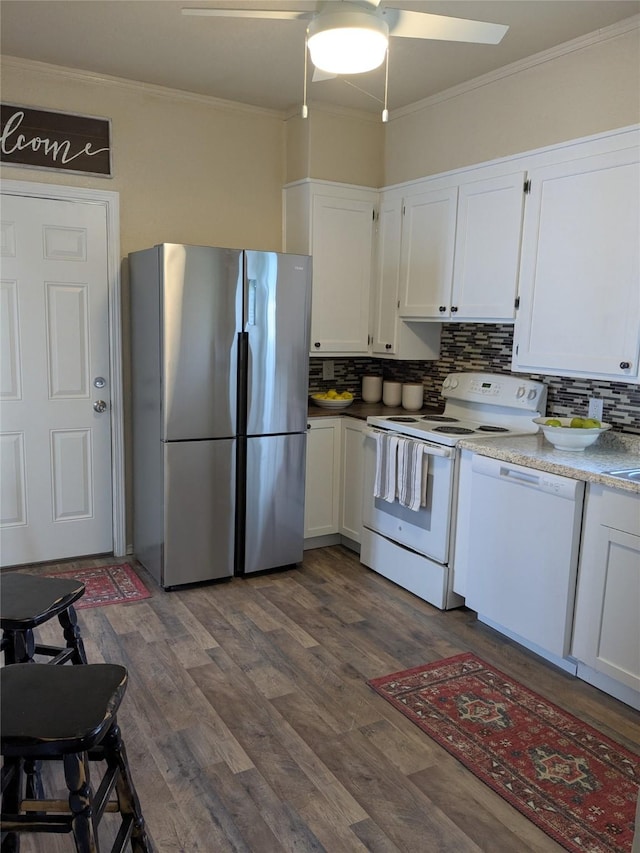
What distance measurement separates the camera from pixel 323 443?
402 cm

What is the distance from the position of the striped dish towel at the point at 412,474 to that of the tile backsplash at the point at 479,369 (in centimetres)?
75

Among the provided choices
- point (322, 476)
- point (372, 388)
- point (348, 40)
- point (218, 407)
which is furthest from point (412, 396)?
point (348, 40)

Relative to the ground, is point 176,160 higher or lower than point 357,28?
higher

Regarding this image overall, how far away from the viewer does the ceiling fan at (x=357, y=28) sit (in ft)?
5.90

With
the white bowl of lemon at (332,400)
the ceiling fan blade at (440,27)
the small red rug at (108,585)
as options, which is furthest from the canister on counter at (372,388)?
the ceiling fan blade at (440,27)

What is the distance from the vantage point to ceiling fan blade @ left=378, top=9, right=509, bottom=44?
192 cm

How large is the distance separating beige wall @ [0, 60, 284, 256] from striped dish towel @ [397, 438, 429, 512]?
1703mm

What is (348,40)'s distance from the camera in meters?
1.83

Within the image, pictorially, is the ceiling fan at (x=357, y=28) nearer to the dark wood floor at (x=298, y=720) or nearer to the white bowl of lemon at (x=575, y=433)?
the white bowl of lemon at (x=575, y=433)

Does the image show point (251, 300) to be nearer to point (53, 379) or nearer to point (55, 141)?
point (53, 379)

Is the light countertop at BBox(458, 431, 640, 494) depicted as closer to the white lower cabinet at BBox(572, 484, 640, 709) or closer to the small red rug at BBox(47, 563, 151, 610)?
the white lower cabinet at BBox(572, 484, 640, 709)

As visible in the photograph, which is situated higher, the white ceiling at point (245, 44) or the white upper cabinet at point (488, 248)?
the white ceiling at point (245, 44)

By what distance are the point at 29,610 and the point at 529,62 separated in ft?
10.4

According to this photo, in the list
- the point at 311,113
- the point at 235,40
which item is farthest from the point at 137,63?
the point at 311,113
